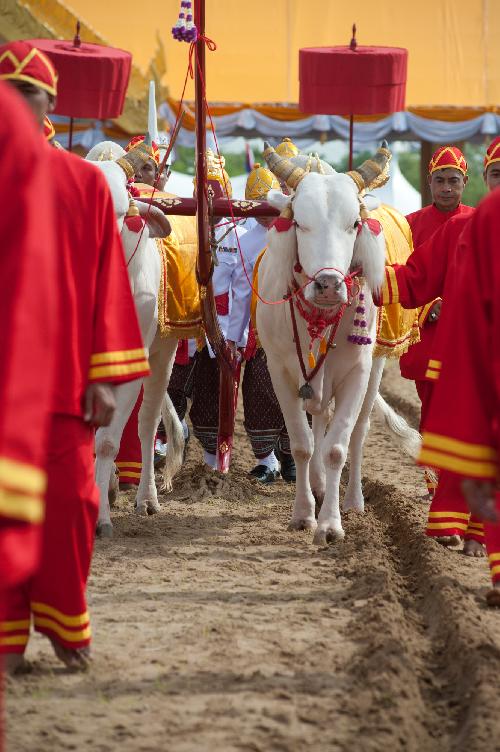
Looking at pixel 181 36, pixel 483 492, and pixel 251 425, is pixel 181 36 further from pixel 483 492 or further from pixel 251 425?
pixel 483 492

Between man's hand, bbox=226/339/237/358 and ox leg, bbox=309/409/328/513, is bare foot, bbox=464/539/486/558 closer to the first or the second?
ox leg, bbox=309/409/328/513

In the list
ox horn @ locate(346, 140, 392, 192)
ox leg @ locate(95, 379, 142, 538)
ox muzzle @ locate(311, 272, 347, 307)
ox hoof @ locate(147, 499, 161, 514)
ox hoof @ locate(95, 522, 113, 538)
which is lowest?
ox hoof @ locate(147, 499, 161, 514)

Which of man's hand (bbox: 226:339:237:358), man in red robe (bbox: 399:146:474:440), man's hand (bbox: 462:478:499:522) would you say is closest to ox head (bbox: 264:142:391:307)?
man in red robe (bbox: 399:146:474:440)

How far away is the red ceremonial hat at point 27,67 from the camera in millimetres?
4633

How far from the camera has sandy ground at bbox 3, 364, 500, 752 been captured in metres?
4.25

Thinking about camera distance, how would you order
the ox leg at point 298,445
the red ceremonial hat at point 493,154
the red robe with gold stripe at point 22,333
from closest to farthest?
the red robe with gold stripe at point 22,333 < the red ceremonial hat at point 493,154 < the ox leg at point 298,445

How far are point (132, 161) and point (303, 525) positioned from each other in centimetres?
229

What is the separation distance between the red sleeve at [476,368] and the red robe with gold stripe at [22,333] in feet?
5.06

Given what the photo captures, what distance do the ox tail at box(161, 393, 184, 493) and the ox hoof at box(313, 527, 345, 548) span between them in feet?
6.46

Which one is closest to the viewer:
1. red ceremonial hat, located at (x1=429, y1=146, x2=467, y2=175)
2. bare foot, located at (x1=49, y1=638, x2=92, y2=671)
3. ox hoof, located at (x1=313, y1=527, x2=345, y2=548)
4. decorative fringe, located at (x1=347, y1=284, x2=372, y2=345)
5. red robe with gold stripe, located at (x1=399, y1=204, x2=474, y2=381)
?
bare foot, located at (x1=49, y1=638, x2=92, y2=671)

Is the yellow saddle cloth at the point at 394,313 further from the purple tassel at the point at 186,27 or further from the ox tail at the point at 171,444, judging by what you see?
the purple tassel at the point at 186,27

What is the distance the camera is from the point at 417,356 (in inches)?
335

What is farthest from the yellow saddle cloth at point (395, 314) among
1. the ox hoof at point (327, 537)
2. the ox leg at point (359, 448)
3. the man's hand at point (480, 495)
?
the man's hand at point (480, 495)

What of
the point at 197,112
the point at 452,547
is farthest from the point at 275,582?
the point at 197,112
